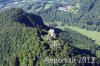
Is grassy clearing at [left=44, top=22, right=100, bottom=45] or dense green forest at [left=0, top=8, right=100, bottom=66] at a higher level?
dense green forest at [left=0, top=8, right=100, bottom=66]

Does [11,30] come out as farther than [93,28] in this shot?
No

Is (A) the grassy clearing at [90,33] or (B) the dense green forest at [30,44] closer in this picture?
(B) the dense green forest at [30,44]

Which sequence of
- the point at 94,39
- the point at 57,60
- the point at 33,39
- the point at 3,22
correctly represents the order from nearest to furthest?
the point at 57,60
the point at 33,39
the point at 3,22
the point at 94,39

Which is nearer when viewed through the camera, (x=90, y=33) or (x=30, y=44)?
(x=30, y=44)

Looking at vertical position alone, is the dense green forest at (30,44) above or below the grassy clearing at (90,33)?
above

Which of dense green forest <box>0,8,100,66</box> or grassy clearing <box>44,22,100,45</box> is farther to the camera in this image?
grassy clearing <box>44,22,100,45</box>

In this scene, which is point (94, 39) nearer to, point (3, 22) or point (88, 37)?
point (88, 37)

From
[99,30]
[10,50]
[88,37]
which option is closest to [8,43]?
[10,50]

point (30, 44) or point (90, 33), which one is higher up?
point (30, 44)
